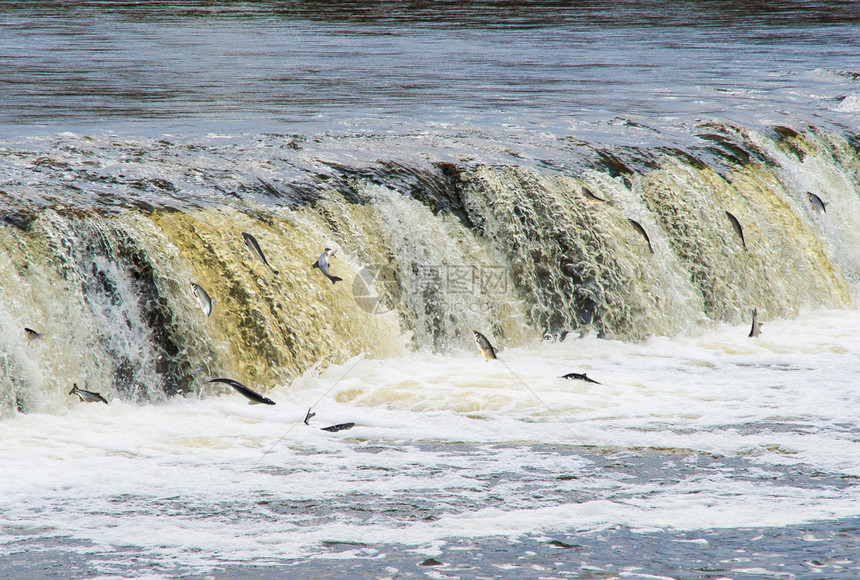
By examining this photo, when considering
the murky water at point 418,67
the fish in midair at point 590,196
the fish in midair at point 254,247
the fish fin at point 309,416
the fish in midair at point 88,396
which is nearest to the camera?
the fish fin at point 309,416

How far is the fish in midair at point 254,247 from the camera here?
314 inches

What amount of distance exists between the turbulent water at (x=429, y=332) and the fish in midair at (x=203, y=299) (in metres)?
0.52

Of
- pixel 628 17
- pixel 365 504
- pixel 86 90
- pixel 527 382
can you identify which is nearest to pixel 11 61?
pixel 86 90

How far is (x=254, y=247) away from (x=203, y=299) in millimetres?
800

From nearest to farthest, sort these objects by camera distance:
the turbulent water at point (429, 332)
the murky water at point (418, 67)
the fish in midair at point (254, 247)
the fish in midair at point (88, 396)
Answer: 1. the turbulent water at point (429, 332)
2. the fish in midair at point (88, 396)
3. the fish in midair at point (254, 247)
4. the murky water at point (418, 67)

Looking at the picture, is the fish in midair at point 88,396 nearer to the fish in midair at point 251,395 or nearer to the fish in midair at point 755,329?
the fish in midair at point 251,395

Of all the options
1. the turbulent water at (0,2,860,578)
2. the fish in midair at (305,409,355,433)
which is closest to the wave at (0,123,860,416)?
the turbulent water at (0,2,860,578)

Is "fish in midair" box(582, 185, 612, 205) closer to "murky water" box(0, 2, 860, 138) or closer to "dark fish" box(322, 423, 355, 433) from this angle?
"murky water" box(0, 2, 860, 138)

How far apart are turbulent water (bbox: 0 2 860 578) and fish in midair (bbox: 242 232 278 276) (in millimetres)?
100

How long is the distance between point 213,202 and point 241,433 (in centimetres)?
267

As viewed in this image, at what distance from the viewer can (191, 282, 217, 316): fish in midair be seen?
753cm

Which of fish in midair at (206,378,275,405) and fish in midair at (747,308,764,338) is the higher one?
fish in midair at (206,378,275,405)

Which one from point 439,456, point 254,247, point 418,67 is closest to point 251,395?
point 254,247

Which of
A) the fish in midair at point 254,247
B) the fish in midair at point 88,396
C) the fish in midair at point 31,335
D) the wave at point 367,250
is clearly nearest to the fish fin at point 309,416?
the wave at point 367,250
